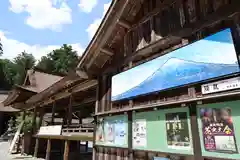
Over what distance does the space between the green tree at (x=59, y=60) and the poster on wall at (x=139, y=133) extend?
4771cm

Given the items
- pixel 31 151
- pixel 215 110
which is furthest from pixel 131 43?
pixel 31 151

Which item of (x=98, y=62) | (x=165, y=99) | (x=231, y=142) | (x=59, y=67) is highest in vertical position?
(x=59, y=67)

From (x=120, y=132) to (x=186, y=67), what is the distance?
267cm

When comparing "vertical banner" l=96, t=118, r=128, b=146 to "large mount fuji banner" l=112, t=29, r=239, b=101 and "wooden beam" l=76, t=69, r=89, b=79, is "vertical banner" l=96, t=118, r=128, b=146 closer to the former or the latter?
"large mount fuji banner" l=112, t=29, r=239, b=101

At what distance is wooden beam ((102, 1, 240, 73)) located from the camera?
366 cm

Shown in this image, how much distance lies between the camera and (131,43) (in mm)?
5957

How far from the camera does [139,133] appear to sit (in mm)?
4973

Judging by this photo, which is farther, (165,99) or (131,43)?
(131,43)

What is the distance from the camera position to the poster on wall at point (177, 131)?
387 centimetres

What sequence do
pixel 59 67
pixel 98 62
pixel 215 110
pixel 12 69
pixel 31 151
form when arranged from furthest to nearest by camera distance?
pixel 12 69
pixel 59 67
pixel 31 151
pixel 98 62
pixel 215 110

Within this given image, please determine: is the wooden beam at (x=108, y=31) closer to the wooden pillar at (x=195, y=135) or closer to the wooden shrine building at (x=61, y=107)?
the wooden shrine building at (x=61, y=107)

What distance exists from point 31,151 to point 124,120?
13.3 meters

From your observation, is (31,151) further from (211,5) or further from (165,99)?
(211,5)

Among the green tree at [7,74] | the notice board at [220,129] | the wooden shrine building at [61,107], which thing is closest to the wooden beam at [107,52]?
the wooden shrine building at [61,107]
